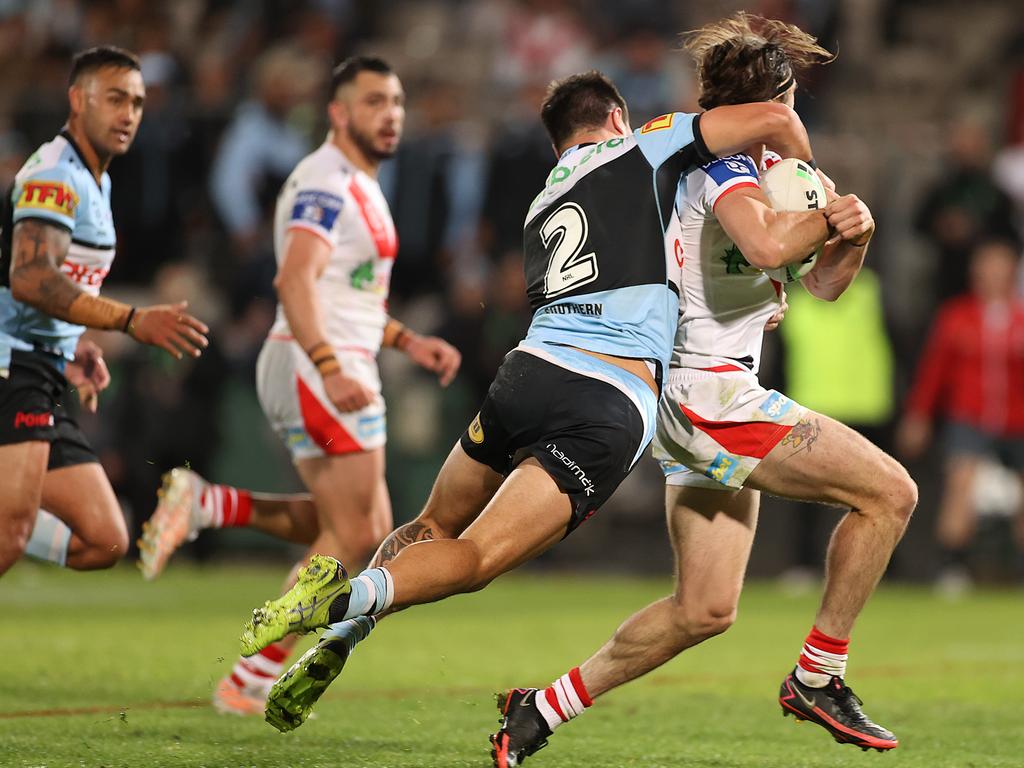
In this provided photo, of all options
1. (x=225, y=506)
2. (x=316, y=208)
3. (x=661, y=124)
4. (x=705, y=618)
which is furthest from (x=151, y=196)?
(x=705, y=618)

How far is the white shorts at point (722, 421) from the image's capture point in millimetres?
6008

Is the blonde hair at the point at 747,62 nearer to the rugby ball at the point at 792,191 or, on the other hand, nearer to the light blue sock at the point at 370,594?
the rugby ball at the point at 792,191

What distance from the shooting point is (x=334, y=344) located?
8.03 m

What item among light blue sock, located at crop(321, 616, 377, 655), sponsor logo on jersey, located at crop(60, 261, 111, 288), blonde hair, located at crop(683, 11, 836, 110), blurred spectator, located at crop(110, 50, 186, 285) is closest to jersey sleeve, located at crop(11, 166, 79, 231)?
sponsor logo on jersey, located at crop(60, 261, 111, 288)

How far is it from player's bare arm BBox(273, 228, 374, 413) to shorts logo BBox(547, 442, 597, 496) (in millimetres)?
1941

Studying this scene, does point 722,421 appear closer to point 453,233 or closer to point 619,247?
point 619,247

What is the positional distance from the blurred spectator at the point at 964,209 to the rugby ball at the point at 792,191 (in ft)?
31.9

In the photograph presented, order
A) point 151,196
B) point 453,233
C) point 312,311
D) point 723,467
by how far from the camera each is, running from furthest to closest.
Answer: point 151,196 < point 453,233 < point 312,311 < point 723,467

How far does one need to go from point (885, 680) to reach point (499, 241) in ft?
26.0

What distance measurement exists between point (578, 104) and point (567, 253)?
0.68 metres

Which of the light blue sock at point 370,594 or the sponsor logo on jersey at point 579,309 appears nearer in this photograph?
the light blue sock at point 370,594

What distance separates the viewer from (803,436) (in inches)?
236

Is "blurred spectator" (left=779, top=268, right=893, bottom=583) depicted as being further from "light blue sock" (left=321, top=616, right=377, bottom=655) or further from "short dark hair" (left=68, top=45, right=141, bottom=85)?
"light blue sock" (left=321, top=616, right=377, bottom=655)

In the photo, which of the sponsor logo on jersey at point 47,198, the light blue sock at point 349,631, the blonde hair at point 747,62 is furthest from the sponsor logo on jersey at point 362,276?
the light blue sock at point 349,631
